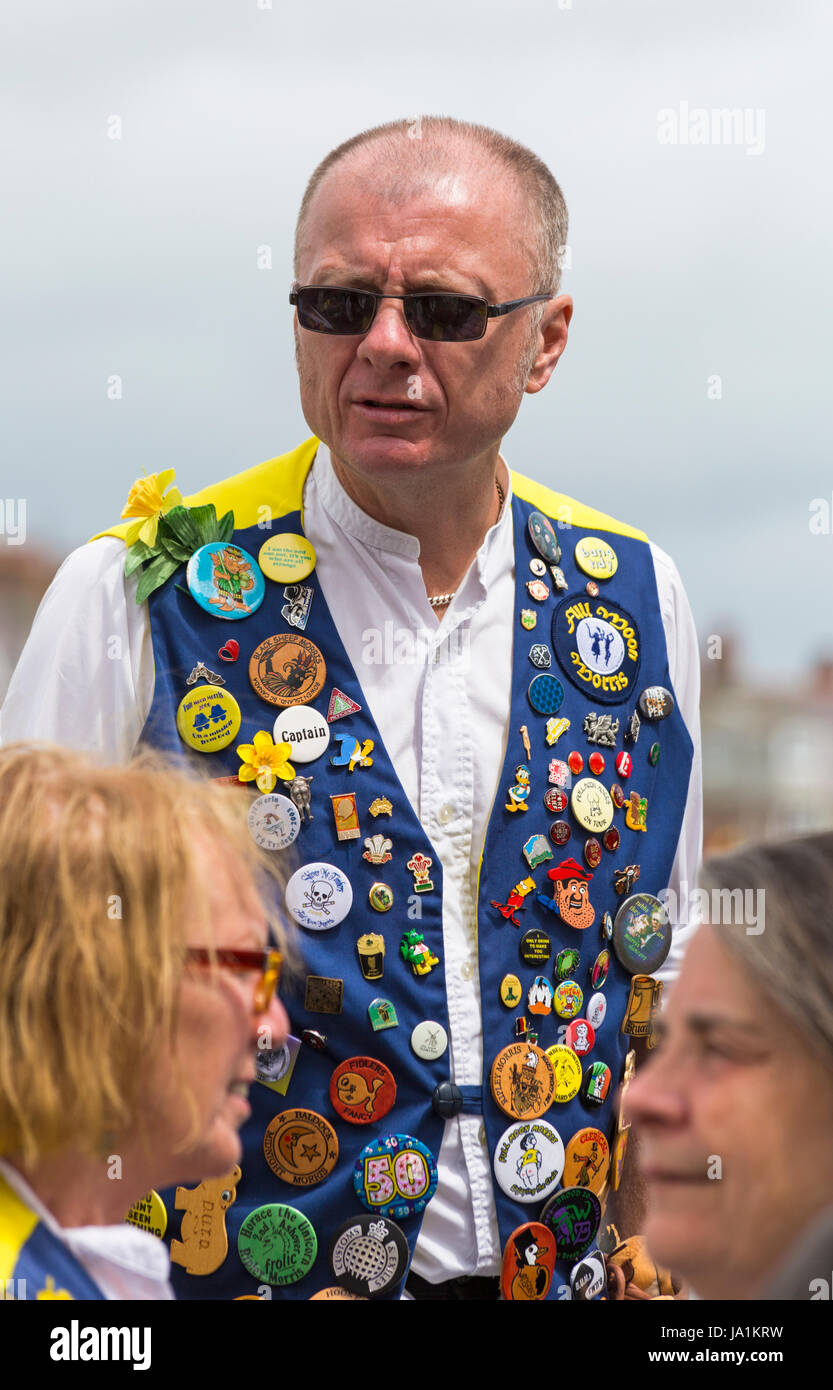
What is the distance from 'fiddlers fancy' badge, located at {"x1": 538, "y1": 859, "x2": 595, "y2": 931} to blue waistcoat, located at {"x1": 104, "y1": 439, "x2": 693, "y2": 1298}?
0.05 ft

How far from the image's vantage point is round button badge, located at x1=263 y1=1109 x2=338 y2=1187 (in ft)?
8.16

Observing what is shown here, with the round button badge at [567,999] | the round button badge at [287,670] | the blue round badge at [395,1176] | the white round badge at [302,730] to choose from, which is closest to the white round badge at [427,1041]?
the blue round badge at [395,1176]

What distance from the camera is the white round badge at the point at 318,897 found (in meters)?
2.53

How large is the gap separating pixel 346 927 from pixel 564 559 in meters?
0.88

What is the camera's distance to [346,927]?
100 inches

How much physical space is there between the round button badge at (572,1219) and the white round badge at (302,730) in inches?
33.8

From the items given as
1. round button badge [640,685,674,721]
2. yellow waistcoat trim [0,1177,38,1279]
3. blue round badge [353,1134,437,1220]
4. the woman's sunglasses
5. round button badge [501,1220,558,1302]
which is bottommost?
round button badge [501,1220,558,1302]

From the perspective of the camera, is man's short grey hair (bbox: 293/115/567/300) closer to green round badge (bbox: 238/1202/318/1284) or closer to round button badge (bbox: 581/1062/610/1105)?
Result: round button badge (bbox: 581/1062/610/1105)

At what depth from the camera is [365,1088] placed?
249 cm

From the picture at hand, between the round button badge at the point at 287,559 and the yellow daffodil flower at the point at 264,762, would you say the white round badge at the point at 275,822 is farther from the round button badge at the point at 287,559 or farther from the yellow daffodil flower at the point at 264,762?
the round button badge at the point at 287,559

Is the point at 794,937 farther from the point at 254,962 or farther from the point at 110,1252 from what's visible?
the point at 110,1252

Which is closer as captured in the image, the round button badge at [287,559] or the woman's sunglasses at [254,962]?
the woman's sunglasses at [254,962]

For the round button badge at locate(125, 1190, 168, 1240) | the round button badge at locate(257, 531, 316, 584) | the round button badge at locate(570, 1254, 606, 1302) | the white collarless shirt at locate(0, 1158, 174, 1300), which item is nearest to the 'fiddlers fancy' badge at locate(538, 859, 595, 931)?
Answer: the round button badge at locate(570, 1254, 606, 1302)

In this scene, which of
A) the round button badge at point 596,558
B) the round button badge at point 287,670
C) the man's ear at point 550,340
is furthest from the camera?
the round button badge at point 596,558
